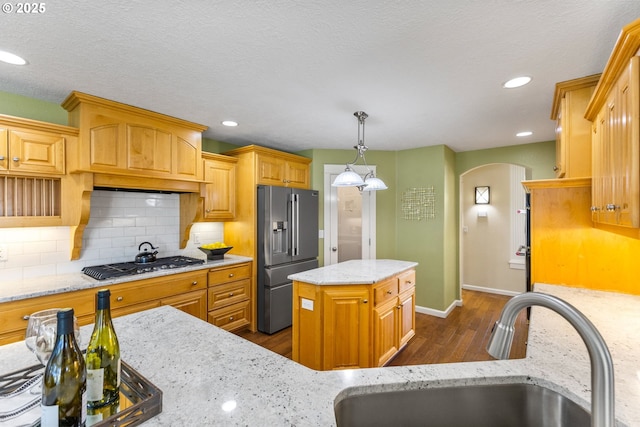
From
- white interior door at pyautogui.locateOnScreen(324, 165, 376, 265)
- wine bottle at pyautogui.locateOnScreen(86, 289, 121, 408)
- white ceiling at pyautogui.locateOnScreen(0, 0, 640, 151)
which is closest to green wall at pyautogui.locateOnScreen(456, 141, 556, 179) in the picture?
white ceiling at pyautogui.locateOnScreen(0, 0, 640, 151)

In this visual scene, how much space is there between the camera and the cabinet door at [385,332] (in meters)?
2.43

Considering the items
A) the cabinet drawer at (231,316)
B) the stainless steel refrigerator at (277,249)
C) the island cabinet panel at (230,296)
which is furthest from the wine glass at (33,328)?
the stainless steel refrigerator at (277,249)

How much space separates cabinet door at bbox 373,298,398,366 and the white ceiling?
1.83 meters

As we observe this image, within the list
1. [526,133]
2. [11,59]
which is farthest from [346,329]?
[526,133]

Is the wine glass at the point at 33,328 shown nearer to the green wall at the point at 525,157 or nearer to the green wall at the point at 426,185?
the green wall at the point at 426,185

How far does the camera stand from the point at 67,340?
72 centimetres

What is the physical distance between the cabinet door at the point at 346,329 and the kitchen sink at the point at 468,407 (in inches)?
54.2

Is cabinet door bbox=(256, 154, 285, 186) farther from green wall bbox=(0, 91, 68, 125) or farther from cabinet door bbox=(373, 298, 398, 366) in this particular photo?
cabinet door bbox=(373, 298, 398, 366)

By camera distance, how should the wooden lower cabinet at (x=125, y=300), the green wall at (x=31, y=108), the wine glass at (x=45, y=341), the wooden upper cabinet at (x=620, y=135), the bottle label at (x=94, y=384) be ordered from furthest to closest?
1. the green wall at (x=31, y=108)
2. the wooden lower cabinet at (x=125, y=300)
3. the wooden upper cabinet at (x=620, y=135)
4. the wine glass at (x=45, y=341)
5. the bottle label at (x=94, y=384)

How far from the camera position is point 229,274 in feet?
10.9

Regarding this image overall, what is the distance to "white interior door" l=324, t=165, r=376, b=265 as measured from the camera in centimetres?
435

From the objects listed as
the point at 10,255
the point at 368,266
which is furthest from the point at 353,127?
the point at 10,255

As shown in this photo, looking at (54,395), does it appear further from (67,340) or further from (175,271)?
(175,271)

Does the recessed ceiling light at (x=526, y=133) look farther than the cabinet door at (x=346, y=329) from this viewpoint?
Yes
